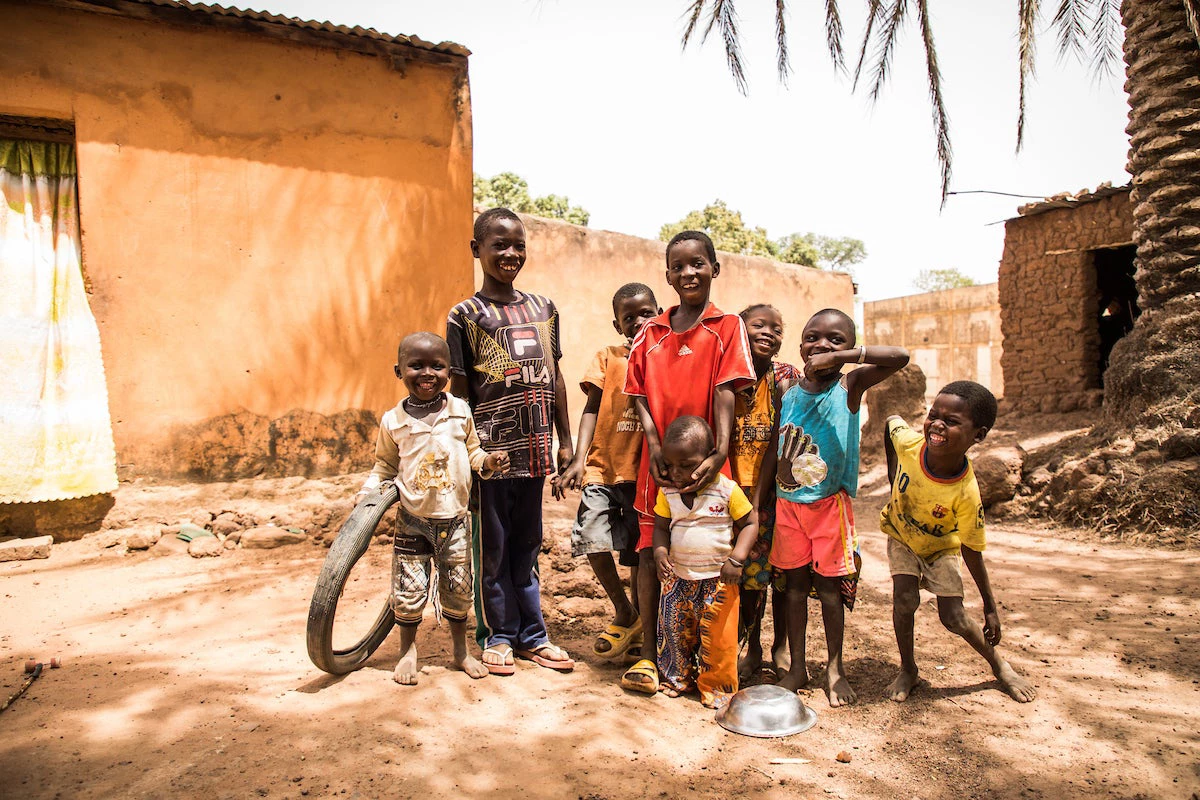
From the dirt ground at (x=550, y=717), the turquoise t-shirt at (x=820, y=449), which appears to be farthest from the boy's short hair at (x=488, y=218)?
the dirt ground at (x=550, y=717)

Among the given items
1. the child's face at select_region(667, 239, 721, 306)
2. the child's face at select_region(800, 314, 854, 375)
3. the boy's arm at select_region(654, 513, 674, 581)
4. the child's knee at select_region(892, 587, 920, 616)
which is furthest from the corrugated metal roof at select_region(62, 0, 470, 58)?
the child's knee at select_region(892, 587, 920, 616)

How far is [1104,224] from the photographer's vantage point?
8742 mm

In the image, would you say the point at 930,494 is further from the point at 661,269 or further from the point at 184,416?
the point at 661,269

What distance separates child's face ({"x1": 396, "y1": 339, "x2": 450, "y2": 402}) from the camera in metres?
2.89

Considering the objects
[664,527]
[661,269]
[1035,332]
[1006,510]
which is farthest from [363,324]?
[1035,332]

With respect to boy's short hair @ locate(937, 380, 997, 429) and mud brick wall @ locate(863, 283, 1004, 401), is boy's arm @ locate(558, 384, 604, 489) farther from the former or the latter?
mud brick wall @ locate(863, 283, 1004, 401)

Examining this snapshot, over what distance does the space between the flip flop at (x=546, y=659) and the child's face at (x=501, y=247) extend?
1539 millimetres

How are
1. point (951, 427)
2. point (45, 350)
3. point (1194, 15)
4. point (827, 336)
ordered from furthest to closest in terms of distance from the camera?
1. point (1194, 15)
2. point (45, 350)
3. point (827, 336)
4. point (951, 427)

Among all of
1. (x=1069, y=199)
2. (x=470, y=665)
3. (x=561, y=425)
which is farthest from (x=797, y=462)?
(x=1069, y=199)

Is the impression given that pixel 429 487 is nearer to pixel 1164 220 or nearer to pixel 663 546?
pixel 663 546

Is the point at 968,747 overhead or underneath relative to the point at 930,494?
underneath

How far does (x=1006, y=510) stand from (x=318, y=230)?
6127 millimetres

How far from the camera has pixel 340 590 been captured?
9.12 feet

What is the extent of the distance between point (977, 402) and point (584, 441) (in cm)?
151
